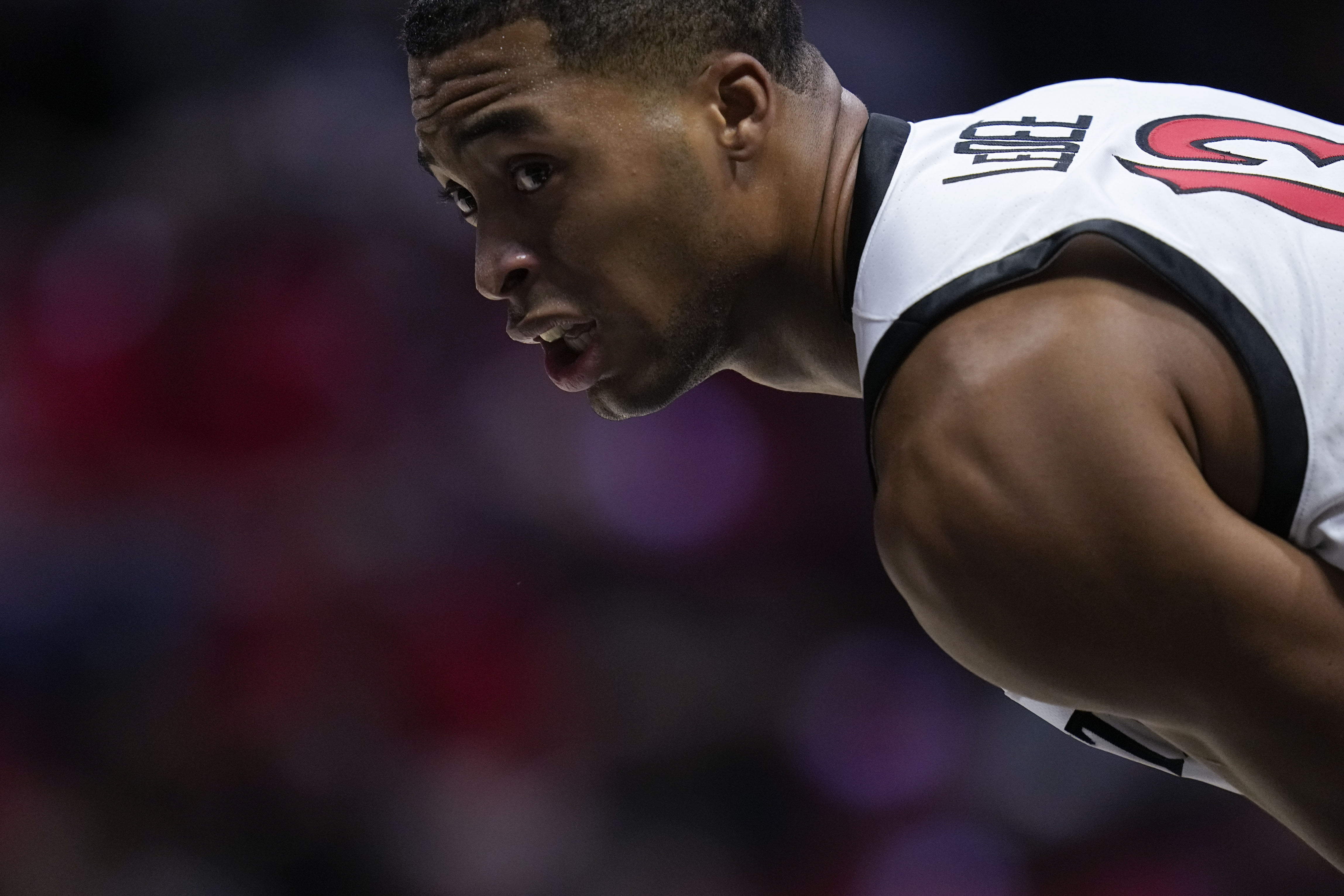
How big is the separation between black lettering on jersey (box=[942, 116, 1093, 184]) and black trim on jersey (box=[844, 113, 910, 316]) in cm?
10

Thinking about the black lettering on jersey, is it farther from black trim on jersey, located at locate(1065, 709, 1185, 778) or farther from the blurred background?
the blurred background

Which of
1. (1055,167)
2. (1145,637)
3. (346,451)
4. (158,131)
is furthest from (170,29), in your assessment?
(1145,637)

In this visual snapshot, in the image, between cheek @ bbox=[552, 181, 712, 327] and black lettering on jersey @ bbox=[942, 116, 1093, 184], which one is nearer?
black lettering on jersey @ bbox=[942, 116, 1093, 184]

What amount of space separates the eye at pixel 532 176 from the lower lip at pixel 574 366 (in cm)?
22

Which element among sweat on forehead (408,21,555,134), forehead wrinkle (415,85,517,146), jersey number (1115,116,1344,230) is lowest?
forehead wrinkle (415,85,517,146)

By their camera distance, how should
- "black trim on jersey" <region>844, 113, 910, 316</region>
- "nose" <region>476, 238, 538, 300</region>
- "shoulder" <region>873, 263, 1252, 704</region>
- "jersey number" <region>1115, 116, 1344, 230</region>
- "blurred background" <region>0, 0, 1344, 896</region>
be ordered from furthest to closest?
"blurred background" <region>0, 0, 1344, 896</region>
"nose" <region>476, 238, 538, 300</region>
"black trim on jersey" <region>844, 113, 910, 316</region>
"jersey number" <region>1115, 116, 1344, 230</region>
"shoulder" <region>873, 263, 1252, 704</region>

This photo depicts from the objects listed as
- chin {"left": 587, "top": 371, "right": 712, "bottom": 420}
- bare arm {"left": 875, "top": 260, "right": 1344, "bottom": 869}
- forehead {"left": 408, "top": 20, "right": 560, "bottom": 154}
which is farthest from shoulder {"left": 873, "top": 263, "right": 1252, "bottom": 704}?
forehead {"left": 408, "top": 20, "right": 560, "bottom": 154}

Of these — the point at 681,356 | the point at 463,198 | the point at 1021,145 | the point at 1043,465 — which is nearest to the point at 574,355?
the point at 681,356

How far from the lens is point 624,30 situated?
167 cm

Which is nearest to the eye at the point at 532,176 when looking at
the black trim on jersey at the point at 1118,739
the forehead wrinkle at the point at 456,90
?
the forehead wrinkle at the point at 456,90

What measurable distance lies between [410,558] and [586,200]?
2.31 m

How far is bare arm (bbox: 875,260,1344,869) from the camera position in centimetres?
122

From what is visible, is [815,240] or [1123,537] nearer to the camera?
[1123,537]

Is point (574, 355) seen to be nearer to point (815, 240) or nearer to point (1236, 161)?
point (815, 240)
